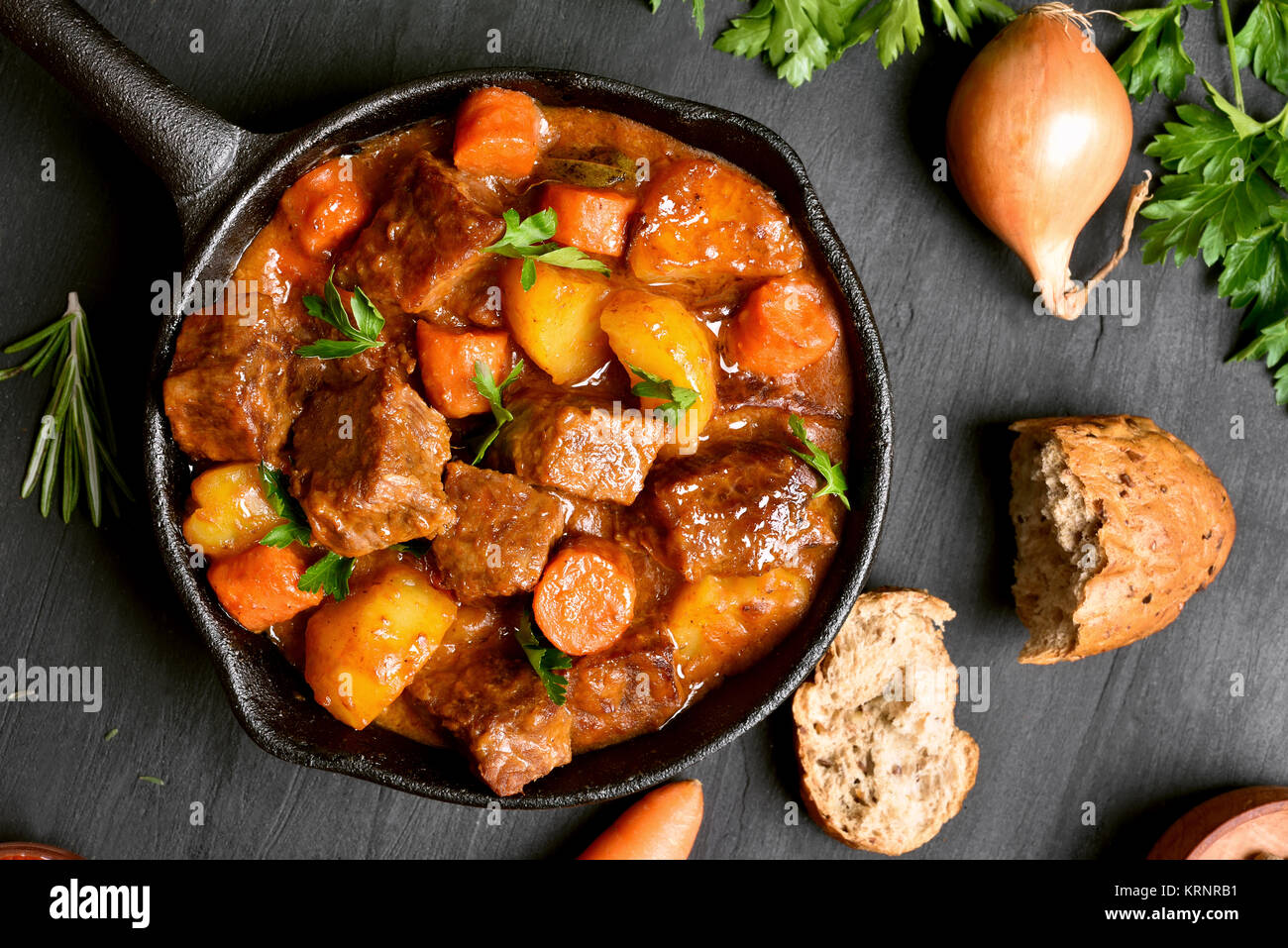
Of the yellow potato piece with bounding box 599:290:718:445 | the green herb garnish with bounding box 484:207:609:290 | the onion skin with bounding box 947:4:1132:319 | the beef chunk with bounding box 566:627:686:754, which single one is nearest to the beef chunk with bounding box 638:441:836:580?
the yellow potato piece with bounding box 599:290:718:445

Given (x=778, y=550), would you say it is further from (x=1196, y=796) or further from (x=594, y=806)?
(x=1196, y=796)

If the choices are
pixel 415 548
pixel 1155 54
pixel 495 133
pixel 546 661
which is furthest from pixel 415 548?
pixel 1155 54

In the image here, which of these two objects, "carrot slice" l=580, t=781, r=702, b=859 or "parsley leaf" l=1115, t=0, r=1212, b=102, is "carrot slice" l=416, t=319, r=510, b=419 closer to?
"carrot slice" l=580, t=781, r=702, b=859

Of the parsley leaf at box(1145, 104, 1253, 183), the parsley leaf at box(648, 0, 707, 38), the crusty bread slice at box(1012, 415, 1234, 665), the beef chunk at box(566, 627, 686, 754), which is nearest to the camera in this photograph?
the beef chunk at box(566, 627, 686, 754)

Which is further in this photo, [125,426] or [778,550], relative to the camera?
[125,426]

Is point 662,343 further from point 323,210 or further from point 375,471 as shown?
point 323,210

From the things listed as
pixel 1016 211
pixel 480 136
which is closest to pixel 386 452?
pixel 480 136
